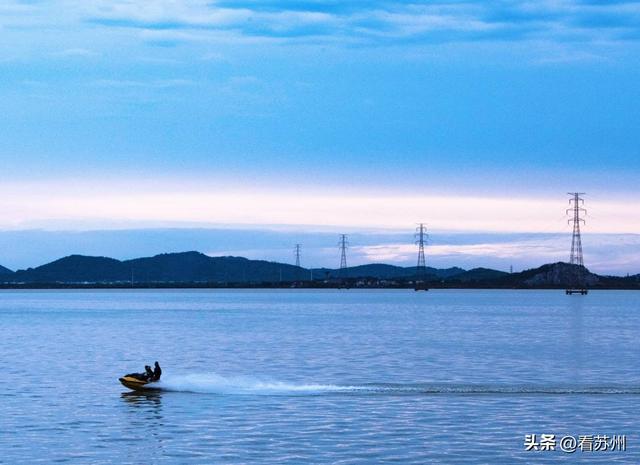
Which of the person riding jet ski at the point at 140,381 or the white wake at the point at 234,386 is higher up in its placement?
the person riding jet ski at the point at 140,381

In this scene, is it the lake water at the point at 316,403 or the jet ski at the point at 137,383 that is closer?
the lake water at the point at 316,403

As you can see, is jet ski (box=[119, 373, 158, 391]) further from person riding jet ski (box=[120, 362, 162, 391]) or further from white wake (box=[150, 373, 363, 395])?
white wake (box=[150, 373, 363, 395])

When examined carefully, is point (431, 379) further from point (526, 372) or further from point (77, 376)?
point (77, 376)

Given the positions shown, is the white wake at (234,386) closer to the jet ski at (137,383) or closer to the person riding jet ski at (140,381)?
the person riding jet ski at (140,381)

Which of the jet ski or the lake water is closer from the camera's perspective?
the lake water

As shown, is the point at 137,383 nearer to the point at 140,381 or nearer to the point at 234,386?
the point at 140,381

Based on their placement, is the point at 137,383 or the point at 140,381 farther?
the point at 140,381

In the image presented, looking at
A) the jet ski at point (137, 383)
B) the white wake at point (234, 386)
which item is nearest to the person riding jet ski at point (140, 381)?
the jet ski at point (137, 383)

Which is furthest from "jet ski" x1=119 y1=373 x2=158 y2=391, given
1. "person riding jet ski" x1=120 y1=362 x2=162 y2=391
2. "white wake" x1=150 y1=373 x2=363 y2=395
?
"white wake" x1=150 y1=373 x2=363 y2=395

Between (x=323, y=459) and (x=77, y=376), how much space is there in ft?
132

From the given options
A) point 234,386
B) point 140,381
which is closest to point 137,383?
point 140,381

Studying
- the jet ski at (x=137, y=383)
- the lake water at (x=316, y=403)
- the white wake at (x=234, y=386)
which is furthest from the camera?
the jet ski at (x=137, y=383)

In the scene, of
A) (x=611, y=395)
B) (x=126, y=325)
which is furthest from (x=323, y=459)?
(x=126, y=325)

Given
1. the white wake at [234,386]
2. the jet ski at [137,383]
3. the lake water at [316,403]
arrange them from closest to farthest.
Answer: the lake water at [316,403] < the white wake at [234,386] < the jet ski at [137,383]
